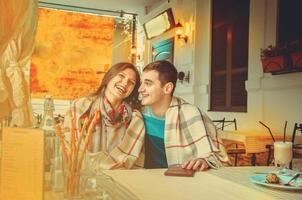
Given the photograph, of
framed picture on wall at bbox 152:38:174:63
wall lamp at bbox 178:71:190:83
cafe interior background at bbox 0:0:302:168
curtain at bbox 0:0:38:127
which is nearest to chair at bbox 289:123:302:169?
cafe interior background at bbox 0:0:302:168

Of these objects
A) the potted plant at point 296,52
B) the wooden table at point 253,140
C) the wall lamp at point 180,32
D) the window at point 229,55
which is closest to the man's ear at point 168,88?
the wall lamp at point 180,32

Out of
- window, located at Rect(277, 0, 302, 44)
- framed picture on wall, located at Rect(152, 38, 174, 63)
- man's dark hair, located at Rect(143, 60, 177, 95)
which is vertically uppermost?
window, located at Rect(277, 0, 302, 44)

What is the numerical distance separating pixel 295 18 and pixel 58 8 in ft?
8.63

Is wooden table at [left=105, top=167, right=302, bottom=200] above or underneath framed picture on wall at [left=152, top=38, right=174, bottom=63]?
underneath

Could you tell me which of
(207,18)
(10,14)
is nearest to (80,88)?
(10,14)

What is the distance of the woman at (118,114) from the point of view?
1735mm

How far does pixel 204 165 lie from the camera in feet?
4.96

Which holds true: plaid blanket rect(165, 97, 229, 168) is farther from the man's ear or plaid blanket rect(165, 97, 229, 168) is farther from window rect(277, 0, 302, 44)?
window rect(277, 0, 302, 44)

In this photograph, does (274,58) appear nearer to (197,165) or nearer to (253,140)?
(253,140)

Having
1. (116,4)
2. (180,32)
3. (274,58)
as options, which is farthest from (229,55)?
(116,4)

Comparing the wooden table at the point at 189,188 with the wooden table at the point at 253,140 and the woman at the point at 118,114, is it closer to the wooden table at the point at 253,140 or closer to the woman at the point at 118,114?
the woman at the point at 118,114

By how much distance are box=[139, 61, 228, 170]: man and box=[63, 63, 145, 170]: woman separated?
0.16 ft

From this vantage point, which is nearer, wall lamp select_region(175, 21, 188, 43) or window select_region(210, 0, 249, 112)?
wall lamp select_region(175, 21, 188, 43)

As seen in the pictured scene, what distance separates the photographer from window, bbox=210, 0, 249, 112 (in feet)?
11.9
